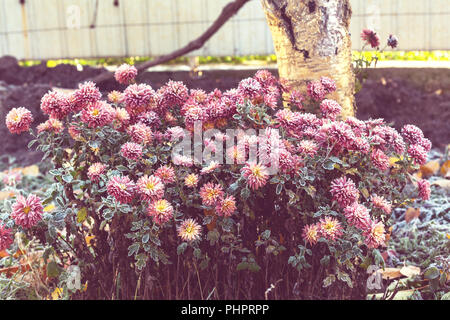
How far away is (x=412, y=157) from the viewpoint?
1896mm

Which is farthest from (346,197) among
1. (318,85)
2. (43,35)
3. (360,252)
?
(43,35)

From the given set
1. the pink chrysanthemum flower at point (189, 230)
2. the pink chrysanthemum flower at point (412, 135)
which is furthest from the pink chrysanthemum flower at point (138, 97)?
the pink chrysanthemum flower at point (412, 135)

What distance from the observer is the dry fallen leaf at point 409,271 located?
228cm

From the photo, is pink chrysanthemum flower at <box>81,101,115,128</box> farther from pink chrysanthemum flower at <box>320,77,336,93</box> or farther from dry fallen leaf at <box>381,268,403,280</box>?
dry fallen leaf at <box>381,268,403,280</box>

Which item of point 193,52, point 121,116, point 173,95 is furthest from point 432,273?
point 193,52

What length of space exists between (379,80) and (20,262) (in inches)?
136

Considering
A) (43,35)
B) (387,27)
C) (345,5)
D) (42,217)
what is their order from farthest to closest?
(43,35), (387,27), (345,5), (42,217)

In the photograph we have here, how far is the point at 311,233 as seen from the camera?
1741 millimetres


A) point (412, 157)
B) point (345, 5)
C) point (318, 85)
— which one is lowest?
point (412, 157)

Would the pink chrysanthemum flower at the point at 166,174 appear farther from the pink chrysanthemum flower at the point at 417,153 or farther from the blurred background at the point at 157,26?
the blurred background at the point at 157,26

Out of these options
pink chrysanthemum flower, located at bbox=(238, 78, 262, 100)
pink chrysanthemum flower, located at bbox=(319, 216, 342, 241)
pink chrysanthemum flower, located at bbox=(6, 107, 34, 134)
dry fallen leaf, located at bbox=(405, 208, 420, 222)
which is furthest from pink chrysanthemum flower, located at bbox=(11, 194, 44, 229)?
dry fallen leaf, located at bbox=(405, 208, 420, 222)

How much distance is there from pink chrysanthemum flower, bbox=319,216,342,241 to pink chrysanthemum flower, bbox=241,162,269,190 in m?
0.24

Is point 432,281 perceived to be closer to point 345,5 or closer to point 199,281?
point 199,281

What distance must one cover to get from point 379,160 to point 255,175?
1.49 feet
